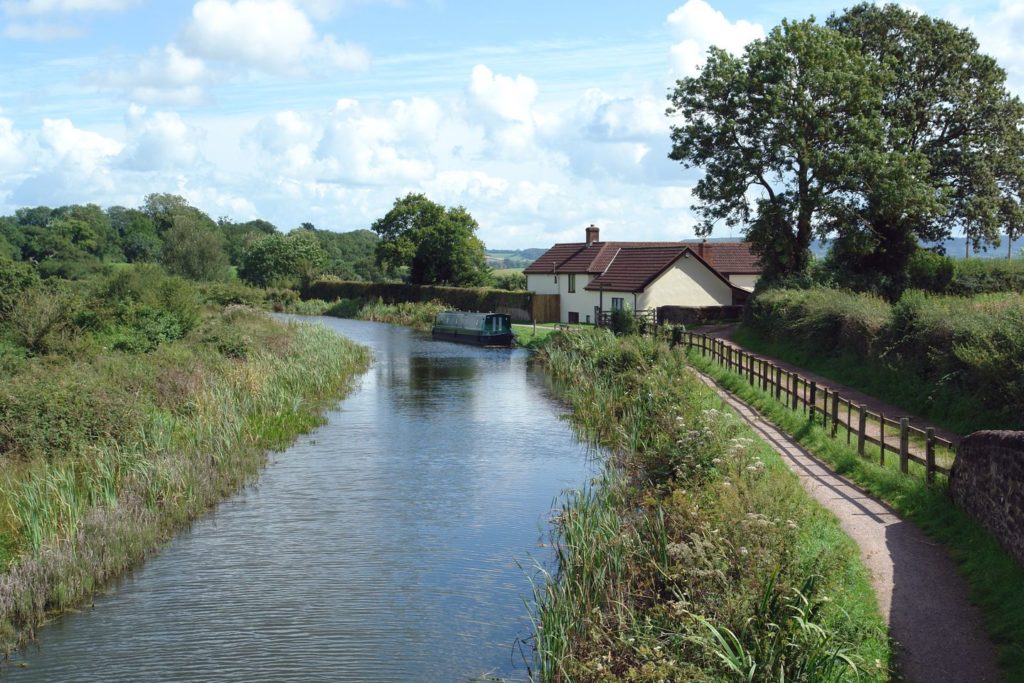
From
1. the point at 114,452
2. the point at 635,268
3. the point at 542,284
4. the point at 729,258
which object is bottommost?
the point at 114,452

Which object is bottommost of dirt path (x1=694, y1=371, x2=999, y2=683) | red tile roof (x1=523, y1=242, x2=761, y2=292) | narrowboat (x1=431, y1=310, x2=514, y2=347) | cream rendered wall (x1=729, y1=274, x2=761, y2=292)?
dirt path (x1=694, y1=371, x2=999, y2=683)

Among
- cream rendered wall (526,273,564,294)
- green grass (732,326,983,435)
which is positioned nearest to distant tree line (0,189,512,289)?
cream rendered wall (526,273,564,294)

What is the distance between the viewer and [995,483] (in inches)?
485

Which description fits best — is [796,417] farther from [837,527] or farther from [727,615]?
[727,615]

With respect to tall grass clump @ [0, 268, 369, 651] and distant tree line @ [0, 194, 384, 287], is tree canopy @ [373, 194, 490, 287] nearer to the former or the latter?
distant tree line @ [0, 194, 384, 287]

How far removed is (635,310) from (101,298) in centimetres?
2892

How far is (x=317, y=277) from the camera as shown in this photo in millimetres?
95750

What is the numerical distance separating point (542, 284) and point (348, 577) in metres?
52.5

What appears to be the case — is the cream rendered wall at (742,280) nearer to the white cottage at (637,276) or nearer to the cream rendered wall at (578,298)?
the white cottage at (637,276)

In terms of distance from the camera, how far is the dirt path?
9547 mm

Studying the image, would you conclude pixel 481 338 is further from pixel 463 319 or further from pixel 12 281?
pixel 12 281

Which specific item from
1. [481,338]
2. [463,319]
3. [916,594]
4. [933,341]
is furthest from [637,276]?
[916,594]

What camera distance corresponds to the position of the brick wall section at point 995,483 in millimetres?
11528

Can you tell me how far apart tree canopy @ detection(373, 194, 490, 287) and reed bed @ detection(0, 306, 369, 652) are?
45.0 metres
